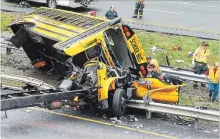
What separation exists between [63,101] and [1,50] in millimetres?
7460

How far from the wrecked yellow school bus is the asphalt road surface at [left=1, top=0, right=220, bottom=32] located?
880 centimetres

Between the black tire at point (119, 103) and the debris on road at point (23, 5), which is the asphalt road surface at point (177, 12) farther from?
the black tire at point (119, 103)

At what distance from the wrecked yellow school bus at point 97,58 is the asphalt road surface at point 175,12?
8802 mm

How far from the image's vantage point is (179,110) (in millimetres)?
11047

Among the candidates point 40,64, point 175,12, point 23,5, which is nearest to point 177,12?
point 175,12

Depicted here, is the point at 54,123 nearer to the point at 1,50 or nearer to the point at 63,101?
the point at 63,101

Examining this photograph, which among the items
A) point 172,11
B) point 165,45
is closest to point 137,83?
point 165,45

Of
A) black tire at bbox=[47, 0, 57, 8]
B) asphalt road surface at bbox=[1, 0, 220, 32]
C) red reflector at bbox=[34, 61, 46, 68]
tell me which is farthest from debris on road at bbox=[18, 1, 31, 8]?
red reflector at bbox=[34, 61, 46, 68]

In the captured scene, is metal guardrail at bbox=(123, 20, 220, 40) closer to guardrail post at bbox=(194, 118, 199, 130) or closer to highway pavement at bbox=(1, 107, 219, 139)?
highway pavement at bbox=(1, 107, 219, 139)

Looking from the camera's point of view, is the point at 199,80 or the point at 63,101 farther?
the point at 199,80

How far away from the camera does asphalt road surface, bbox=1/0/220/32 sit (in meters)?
21.9

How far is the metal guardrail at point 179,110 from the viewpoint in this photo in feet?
35.2

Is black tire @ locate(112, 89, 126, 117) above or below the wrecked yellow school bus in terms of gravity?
below

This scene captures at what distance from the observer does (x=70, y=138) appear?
10.1 metres
